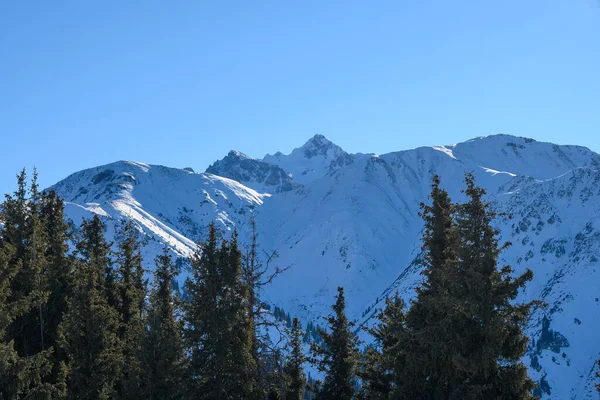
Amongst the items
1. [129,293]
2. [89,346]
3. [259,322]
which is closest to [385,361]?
[259,322]

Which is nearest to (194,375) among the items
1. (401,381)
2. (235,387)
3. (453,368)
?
(235,387)

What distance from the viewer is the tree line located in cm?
2234

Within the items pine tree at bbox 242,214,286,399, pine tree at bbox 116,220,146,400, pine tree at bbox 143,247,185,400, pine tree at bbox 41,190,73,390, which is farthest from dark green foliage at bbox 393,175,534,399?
pine tree at bbox 41,190,73,390

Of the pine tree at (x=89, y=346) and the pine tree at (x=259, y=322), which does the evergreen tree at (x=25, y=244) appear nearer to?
the pine tree at (x=89, y=346)

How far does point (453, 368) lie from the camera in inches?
922

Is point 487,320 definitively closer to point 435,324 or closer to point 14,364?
point 435,324

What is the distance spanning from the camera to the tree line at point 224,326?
22344 millimetres

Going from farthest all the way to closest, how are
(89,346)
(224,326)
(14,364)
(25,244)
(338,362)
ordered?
(338,362) < (25,244) < (89,346) < (224,326) < (14,364)

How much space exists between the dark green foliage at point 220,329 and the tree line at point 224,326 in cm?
5

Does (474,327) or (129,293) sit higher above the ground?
(129,293)

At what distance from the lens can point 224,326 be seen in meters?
26.6

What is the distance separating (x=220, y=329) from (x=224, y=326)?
230mm

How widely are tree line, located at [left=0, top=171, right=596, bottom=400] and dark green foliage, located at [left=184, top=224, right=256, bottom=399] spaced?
48 mm

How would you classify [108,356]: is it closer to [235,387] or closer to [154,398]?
[154,398]
